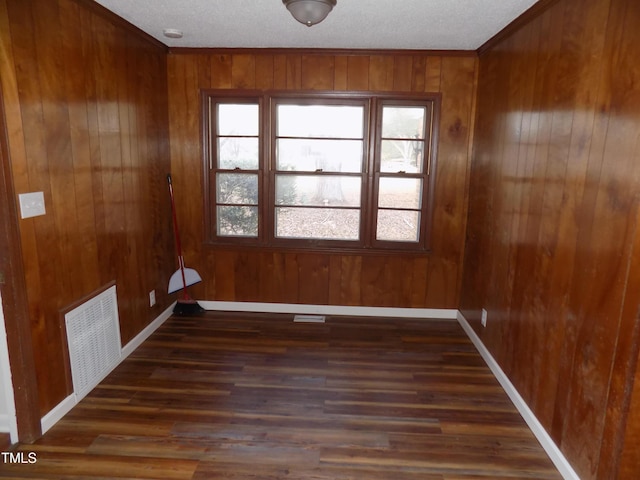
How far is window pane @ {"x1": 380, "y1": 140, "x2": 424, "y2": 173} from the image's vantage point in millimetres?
3828

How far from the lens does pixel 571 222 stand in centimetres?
205

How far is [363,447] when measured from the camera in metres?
2.23

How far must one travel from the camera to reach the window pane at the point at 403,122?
3.79 meters

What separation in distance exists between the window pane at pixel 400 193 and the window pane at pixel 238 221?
1.23 metres

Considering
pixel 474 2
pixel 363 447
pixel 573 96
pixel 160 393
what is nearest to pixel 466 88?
pixel 474 2

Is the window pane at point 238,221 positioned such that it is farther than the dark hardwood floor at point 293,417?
Yes

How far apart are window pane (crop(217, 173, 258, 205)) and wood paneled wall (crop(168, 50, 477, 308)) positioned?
0.72 feet

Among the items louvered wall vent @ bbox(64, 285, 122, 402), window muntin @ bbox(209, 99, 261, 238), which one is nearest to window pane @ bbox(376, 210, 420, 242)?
window muntin @ bbox(209, 99, 261, 238)

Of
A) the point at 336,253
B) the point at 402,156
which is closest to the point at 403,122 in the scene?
the point at 402,156

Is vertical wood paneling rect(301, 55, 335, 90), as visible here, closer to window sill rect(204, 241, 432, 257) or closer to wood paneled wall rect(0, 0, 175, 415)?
wood paneled wall rect(0, 0, 175, 415)

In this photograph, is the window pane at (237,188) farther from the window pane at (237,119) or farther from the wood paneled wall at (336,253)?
the window pane at (237,119)

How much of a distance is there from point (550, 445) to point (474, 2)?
2.58m

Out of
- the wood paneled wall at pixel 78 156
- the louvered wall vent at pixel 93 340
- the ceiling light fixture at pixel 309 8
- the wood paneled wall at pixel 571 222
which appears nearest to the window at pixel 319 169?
the wood paneled wall at pixel 78 156

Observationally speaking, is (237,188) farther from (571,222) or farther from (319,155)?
(571,222)
